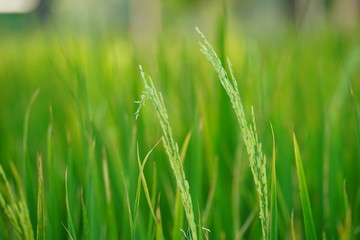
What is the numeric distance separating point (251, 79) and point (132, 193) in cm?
34

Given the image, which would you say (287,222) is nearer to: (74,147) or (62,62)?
(74,147)

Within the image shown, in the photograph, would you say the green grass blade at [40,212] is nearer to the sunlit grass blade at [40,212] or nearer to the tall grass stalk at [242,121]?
the sunlit grass blade at [40,212]

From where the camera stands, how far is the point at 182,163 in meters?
0.47

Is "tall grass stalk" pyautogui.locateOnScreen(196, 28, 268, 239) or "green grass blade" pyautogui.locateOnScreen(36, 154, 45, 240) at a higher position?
"tall grass stalk" pyautogui.locateOnScreen(196, 28, 268, 239)

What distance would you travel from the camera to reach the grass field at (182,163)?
0.43 meters

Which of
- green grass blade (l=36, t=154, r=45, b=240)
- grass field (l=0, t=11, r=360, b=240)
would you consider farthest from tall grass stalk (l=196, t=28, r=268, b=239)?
green grass blade (l=36, t=154, r=45, b=240)

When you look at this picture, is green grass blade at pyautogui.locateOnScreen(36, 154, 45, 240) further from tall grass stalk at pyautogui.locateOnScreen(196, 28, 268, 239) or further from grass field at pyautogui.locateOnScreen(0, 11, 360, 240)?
tall grass stalk at pyautogui.locateOnScreen(196, 28, 268, 239)

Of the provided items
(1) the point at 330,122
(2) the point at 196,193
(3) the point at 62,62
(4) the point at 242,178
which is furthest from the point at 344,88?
(3) the point at 62,62

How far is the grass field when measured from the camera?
0.43 metres

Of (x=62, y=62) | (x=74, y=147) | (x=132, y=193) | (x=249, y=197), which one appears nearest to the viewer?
(x=132, y=193)

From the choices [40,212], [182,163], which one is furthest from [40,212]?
[182,163]

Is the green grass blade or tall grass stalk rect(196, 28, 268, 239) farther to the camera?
the green grass blade

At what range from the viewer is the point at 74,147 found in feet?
2.37

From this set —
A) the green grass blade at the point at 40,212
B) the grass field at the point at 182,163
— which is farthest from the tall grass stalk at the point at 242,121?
the green grass blade at the point at 40,212
